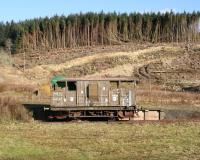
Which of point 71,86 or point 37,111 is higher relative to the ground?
point 71,86

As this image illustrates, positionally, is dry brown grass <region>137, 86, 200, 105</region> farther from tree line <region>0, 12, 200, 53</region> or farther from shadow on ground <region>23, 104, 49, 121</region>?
tree line <region>0, 12, 200, 53</region>

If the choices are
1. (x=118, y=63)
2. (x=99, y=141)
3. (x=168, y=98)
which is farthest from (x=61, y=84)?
(x=118, y=63)

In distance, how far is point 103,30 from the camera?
111125mm

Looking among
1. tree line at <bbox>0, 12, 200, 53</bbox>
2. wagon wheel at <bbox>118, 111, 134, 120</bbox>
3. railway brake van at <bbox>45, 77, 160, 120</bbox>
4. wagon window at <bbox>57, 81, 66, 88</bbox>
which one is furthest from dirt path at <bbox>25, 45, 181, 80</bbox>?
wagon wheel at <bbox>118, 111, 134, 120</bbox>

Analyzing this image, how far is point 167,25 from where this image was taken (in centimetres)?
11081

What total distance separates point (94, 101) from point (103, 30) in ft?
252

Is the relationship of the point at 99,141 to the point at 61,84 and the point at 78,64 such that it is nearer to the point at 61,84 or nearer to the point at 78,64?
the point at 61,84

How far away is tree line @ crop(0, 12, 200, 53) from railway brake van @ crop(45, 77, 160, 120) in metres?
71.9

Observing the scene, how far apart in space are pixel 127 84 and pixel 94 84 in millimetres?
2565

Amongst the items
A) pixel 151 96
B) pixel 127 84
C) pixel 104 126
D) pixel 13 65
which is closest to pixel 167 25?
pixel 13 65

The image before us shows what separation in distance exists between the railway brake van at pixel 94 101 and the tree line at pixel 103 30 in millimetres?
71904

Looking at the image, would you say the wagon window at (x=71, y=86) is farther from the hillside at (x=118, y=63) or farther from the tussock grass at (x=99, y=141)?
the hillside at (x=118, y=63)

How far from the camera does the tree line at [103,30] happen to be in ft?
357

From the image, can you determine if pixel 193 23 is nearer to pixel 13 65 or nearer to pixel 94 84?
pixel 13 65
